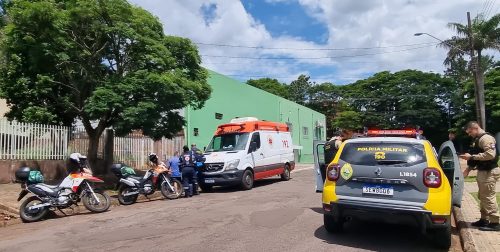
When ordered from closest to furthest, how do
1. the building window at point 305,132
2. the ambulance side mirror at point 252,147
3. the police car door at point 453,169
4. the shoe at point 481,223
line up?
the police car door at point 453,169
the shoe at point 481,223
the ambulance side mirror at point 252,147
the building window at point 305,132

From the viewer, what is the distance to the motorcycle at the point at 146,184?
1303 cm

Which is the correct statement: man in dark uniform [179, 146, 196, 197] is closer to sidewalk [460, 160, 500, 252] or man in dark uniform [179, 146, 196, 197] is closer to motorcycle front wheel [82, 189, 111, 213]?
motorcycle front wheel [82, 189, 111, 213]

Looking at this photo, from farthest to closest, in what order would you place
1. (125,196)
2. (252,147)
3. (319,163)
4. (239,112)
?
(239,112) < (252,147) < (125,196) < (319,163)

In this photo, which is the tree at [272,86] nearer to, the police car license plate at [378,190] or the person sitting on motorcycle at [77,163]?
the person sitting on motorcycle at [77,163]

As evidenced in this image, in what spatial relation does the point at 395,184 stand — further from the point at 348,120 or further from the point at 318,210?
the point at 348,120

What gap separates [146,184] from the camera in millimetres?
13453

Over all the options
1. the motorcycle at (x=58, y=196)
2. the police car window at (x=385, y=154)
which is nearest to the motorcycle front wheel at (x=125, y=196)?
the motorcycle at (x=58, y=196)

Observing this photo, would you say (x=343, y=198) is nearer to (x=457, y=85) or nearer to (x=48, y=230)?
(x=48, y=230)

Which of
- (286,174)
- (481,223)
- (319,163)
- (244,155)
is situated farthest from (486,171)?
(286,174)

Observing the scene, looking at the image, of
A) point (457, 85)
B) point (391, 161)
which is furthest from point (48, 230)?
point (457, 85)

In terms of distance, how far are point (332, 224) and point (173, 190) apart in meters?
7.21

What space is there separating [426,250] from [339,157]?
1894 millimetres

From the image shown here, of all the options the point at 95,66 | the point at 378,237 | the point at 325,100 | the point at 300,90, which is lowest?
the point at 378,237

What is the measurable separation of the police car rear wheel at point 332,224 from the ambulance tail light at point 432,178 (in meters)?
1.70
